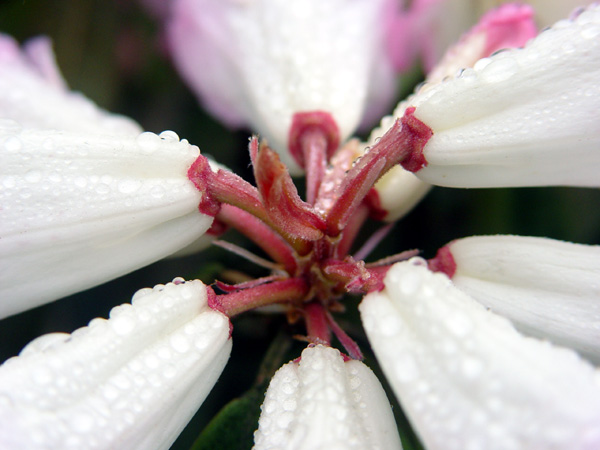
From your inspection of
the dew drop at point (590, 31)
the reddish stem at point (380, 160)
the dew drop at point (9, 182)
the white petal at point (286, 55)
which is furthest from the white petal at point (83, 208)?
the dew drop at point (590, 31)

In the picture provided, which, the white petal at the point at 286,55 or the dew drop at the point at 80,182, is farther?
the white petal at the point at 286,55

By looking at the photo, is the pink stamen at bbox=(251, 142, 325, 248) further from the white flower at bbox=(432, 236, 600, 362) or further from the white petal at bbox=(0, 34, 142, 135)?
the white petal at bbox=(0, 34, 142, 135)

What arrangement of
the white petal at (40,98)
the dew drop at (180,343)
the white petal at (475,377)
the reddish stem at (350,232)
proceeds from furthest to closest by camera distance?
1. the white petal at (40,98)
2. the reddish stem at (350,232)
3. the dew drop at (180,343)
4. the white petal at (475,377)

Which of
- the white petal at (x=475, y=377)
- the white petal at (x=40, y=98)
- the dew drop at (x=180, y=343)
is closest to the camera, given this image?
the white petal at (x=475, y=377)

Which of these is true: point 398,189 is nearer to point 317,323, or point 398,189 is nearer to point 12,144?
point 317,323

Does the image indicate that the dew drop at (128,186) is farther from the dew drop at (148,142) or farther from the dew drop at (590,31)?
the dew drop at (590,31)

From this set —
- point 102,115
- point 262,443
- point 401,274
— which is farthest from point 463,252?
point 102,115

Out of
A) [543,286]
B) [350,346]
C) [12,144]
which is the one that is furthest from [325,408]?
[12,144]
